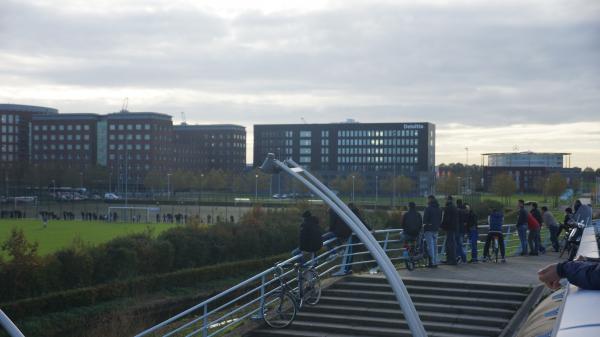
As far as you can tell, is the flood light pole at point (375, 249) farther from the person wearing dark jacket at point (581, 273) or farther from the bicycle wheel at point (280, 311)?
the bicycle wheel at point (280, 311)

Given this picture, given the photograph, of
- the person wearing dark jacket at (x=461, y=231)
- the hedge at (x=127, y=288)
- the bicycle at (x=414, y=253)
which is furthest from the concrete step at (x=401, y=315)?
the hedge at (x=127, y=288)

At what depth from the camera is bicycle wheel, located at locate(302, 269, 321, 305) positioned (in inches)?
513

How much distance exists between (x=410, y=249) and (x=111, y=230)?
140 ft

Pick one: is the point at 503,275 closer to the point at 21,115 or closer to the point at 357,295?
the point at 357,295

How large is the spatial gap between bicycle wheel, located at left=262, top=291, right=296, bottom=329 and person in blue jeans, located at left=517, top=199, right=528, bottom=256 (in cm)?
976

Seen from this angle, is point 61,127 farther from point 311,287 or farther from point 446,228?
point 311,287

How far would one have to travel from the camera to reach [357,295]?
14.0 meters

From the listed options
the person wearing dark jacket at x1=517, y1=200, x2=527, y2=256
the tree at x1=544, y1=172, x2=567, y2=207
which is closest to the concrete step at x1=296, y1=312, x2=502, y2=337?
the person wearing dark jacket at x1=517, y1=200, x2=527, y2=256

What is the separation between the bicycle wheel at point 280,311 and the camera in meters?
12.4

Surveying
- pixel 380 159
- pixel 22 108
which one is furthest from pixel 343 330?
pixel 22 108

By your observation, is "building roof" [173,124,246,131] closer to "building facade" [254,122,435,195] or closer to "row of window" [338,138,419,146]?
"building facade" [254,122,435,195]

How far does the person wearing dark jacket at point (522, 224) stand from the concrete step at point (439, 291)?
253 inches

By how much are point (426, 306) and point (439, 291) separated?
103cm

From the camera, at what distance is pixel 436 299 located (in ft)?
44.6
